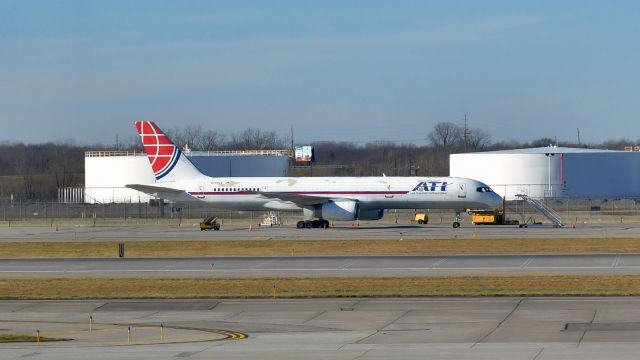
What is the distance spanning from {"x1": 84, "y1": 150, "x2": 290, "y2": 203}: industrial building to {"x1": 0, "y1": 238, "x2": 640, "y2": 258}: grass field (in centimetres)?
5975

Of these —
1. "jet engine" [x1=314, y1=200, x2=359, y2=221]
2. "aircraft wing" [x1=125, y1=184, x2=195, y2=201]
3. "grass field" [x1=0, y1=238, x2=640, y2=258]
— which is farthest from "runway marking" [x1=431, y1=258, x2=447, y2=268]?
"aircraft wing" [x1=125, y1=184, x2=195, y2=201]

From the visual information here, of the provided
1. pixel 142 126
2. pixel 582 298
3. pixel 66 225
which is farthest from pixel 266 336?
pixel 66 225

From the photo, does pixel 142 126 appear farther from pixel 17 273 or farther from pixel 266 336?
pixel 266 336

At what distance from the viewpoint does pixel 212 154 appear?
421 ft

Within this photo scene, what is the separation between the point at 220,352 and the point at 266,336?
322 cm

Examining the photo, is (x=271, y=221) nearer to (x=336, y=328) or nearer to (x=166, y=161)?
(x=166, y=161)

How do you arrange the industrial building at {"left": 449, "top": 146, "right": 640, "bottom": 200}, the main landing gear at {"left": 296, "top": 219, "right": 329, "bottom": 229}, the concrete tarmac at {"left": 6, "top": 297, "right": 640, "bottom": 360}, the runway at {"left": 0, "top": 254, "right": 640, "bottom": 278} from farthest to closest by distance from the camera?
1. the industrial building at {"left": 449, "top": 146, "right": 640, "bottom": 200}
2. the main landing gear at {"left": 296, "top": 219, "right": 329, "bottom": 229}
3. the runway at {"left": 0, "top": 254, "right": 640, "bottom": 278}
4. the concrete tarmac at {"left": 6, "top": 297, "right": 640, "bottom": 360}

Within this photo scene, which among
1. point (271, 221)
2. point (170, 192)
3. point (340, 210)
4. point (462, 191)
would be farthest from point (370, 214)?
point (170, 192)

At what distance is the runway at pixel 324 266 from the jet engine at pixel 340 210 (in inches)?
1095

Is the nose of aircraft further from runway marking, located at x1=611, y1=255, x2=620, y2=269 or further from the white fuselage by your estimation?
runway marking, located at x1=611, y1=255, x2=620, y2=269

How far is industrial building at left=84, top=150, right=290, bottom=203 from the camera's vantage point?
125 m

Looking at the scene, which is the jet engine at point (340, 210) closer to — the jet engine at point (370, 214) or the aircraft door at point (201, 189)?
the jet engine at point (370, 214)

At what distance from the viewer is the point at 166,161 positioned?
8819 centimetres

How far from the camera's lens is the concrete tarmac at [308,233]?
68.2 metres
